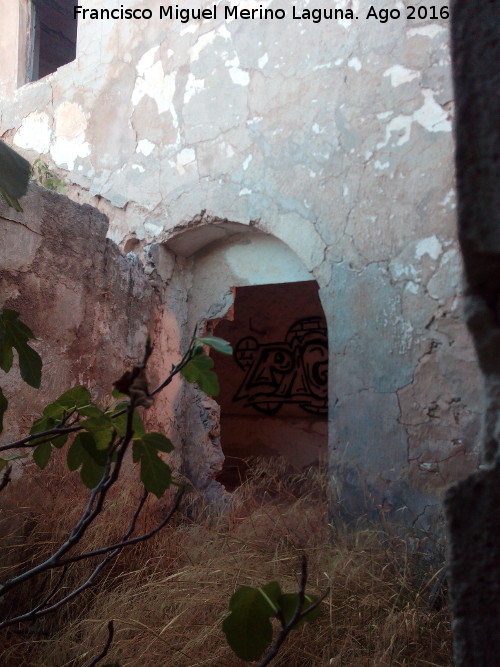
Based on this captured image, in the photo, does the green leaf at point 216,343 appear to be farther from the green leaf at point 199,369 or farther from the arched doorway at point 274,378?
the arched doorway at point 274,378

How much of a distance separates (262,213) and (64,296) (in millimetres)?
1305

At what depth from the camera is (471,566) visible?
443 millimetres

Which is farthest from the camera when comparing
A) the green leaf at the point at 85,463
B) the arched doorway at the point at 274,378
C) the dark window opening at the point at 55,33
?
the dark window opening at the point at 55,33

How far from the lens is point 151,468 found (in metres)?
0.65

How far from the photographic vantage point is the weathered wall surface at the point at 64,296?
238 centimetres

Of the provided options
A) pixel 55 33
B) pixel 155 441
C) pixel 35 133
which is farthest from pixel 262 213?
pixel 55 33

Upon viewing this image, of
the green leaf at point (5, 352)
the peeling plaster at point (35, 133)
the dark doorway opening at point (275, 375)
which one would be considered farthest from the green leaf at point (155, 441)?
the dark doorway opening at point (275, 375)

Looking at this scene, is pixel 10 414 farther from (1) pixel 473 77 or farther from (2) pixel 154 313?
(1) pixel 473 77

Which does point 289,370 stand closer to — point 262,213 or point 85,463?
point 262,213

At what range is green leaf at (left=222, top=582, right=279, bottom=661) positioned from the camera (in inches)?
19.9

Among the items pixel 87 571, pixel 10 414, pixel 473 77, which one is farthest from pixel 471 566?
pixel 10 414

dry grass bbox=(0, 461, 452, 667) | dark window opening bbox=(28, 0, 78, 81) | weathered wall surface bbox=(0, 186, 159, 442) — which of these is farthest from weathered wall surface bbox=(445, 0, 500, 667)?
dark window opening bbox=(28, 0, 78, 81)

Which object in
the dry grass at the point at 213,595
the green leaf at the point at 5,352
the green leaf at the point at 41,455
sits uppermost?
the green leaf at the point at 5,352

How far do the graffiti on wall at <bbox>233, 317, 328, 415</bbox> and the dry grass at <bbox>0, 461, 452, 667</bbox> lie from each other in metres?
3.69
